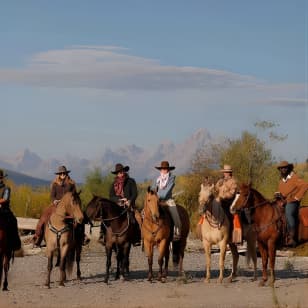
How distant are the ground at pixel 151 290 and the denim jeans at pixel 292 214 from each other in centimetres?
129

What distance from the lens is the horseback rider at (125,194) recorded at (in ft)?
62.7

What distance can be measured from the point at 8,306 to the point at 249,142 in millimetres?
23368

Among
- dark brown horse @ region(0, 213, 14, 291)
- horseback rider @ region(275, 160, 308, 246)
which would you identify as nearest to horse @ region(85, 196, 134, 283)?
dark brown horse @ region(0, 213, 14, 291)

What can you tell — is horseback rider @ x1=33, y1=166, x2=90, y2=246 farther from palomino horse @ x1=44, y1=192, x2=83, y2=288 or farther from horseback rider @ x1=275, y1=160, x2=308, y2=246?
horseback rider @ x1=275, y1=160, x2=308, y2=246

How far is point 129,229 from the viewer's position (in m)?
18.8

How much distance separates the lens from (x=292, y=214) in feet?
59.8

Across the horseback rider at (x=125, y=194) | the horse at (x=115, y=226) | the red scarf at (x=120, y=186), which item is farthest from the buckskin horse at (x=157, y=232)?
the red scarf at (x=120, y=186)

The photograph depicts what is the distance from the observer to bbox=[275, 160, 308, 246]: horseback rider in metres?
18.1

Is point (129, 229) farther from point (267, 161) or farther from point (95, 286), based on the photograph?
point (267, 161)

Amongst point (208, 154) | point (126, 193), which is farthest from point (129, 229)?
point (208, 154)

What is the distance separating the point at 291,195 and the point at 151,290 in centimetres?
379

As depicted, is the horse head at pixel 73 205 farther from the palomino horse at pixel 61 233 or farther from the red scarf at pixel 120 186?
the red scarf at pixel 120 186

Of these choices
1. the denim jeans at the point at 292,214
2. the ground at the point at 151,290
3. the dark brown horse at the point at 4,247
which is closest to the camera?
the ground at the point at 151,290

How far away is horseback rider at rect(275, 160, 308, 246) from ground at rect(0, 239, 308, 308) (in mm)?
1164
